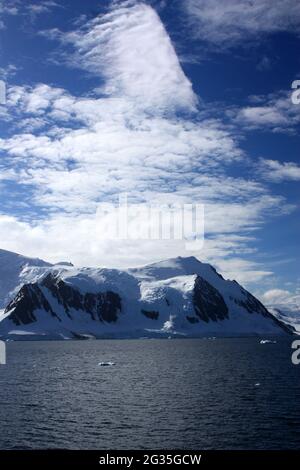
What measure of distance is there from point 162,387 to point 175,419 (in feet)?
126

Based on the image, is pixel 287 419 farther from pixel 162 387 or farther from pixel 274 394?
pixel 162 387

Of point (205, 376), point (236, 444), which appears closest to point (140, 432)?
point (236, 444)

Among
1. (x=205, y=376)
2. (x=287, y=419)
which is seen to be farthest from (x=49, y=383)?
(x=287, y=419)

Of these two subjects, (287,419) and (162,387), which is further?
(162,387)

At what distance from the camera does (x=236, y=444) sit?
215 feet

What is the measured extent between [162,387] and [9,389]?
34153 millimetres

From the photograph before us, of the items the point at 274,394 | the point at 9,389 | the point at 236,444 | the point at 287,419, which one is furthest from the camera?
the point at 9,389

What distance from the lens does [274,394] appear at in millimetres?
105188

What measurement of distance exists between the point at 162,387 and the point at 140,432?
47220mm
